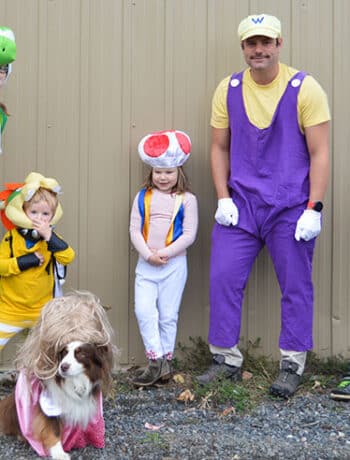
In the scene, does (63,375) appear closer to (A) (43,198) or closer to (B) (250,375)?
(A) (43,198)

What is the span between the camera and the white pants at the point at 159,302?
4301mm

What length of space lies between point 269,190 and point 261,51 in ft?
2.48

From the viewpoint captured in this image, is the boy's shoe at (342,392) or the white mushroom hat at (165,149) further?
the white mushroom hat at (165,149)

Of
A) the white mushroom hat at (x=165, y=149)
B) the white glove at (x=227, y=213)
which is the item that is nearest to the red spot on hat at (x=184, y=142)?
the white mushroom hat at (x=165, y=149)

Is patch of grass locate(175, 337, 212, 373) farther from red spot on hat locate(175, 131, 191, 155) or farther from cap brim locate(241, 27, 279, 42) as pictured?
cap brim locate(241, 27, 279, 42)

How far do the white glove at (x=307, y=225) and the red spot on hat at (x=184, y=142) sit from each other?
77 cm

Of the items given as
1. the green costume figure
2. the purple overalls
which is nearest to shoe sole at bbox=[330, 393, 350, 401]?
the purple overalls

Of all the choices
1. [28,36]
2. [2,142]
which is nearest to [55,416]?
[2,142]

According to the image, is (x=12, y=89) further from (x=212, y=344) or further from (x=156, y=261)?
(x=212, y=344)

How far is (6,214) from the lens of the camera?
13.2 feet

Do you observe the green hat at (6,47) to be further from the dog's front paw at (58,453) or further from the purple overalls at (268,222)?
the dog's front paw at (58,453)

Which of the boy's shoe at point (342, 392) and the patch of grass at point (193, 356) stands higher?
the patch of grass at point (193, 356)

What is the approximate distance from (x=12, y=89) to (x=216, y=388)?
212 cm

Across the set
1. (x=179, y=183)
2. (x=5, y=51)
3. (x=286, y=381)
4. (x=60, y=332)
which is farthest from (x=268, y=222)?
(x=5, y=51)
